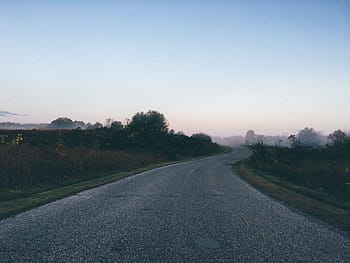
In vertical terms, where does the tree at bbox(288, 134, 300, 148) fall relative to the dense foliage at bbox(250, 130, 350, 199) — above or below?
above

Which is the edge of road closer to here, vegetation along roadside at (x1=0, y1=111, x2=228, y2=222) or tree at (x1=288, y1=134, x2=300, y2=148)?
vegetation along roadside at (x1=0, y1=111, x2=228, y2=222)

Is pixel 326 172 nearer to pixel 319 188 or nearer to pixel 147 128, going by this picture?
pixel 319 188

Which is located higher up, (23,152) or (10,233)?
(23,152)

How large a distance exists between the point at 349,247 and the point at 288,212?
2.37 meters

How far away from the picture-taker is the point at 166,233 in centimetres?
479

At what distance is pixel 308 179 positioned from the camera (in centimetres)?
1274

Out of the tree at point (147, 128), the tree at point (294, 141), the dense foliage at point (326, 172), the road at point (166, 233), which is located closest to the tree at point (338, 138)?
the dense foliage at point (326, 172)

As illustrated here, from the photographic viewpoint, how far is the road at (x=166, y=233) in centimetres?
386

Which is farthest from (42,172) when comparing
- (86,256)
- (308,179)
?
(308,179)

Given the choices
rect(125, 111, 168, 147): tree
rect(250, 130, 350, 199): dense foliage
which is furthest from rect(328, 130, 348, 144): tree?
rect(125, 111, 168, 147): tree

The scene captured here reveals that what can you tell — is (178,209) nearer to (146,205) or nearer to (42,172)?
(146,205)

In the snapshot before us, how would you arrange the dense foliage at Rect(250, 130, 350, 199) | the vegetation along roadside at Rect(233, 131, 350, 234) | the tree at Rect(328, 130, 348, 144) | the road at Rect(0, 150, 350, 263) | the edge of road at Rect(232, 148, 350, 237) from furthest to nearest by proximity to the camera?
the tree at Rect(328, 130, 348, 144)
the dense foliage at Rect(250, 130, 350, 199)
the vegetation along roadside at Rect(233, 131, 350, 234)
the edge of road at Rect(232, 148, 350, 237)
the road at Rect(0, 150, 350, 263)

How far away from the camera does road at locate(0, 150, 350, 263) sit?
3.86 m

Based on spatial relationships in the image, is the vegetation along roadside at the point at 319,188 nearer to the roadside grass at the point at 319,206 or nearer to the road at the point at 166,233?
the roadside grass at the point at 319,206
